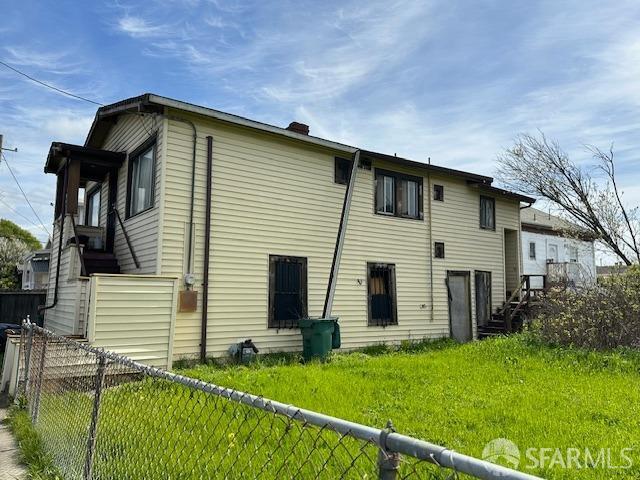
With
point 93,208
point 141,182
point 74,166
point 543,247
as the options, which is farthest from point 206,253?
point 543,247

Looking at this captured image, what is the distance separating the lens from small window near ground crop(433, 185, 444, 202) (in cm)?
1414

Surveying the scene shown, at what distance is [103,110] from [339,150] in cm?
567

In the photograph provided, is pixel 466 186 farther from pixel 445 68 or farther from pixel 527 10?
pixel 527 10

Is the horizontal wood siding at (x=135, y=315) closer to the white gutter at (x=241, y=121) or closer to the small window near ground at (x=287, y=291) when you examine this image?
the small window near ground at (x=287, y=291)

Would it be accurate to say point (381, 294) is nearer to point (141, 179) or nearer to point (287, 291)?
point (287, 291)

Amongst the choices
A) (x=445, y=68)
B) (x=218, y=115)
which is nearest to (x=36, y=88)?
(x=218, y=115)

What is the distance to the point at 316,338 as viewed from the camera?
31.7 ft

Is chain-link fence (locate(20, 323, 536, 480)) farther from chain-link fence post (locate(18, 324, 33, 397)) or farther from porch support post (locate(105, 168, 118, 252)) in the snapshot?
porch support post (locate(105, 168, 118, 252))

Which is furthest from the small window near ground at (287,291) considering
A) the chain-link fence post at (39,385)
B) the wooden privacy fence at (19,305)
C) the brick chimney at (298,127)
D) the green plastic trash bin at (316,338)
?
the wooden privacy fence at (19,305)

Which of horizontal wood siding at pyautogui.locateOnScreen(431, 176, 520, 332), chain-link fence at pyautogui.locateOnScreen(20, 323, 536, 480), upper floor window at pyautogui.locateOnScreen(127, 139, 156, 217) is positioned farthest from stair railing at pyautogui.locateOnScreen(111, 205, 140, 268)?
horizontal wood siding at pyautogui.locateOnScreen(431, 176, 520, 332)

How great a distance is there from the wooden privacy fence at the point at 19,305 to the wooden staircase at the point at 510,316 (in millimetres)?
14606

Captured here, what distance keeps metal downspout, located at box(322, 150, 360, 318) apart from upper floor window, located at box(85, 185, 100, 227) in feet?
22.8

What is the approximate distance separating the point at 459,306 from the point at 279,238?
6790 millimetres

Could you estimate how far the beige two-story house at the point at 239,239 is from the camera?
8.92m
